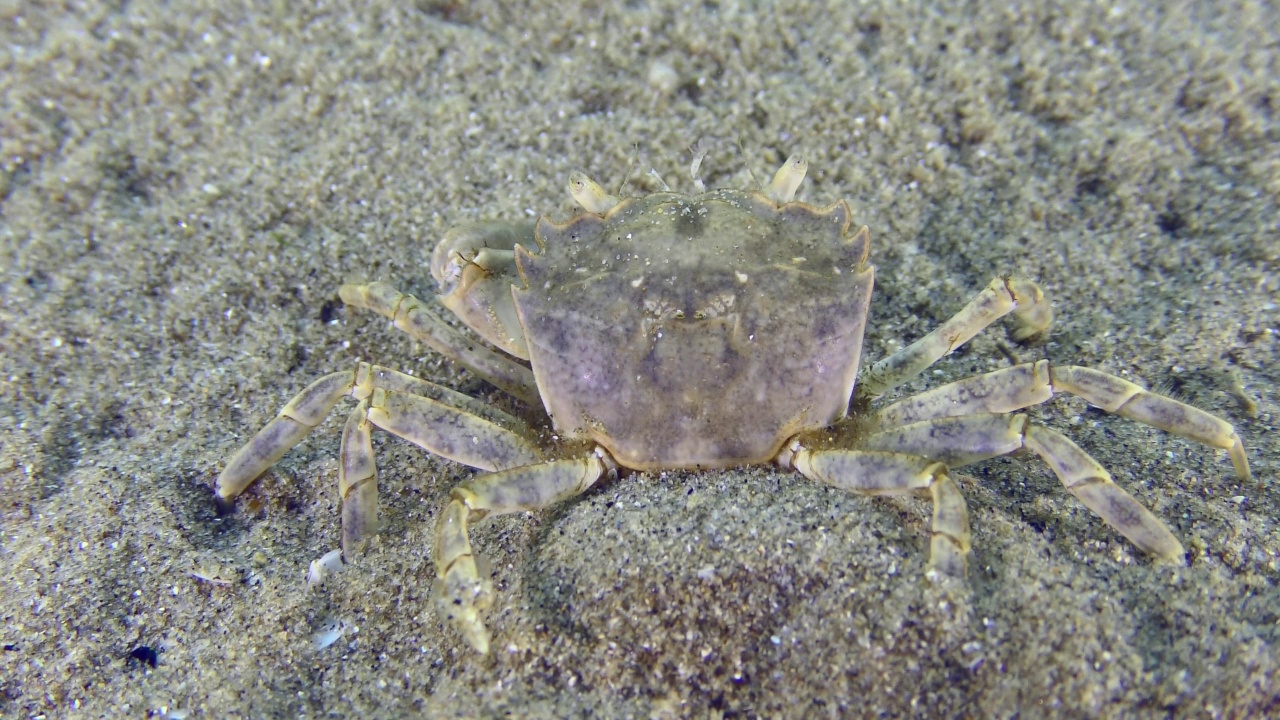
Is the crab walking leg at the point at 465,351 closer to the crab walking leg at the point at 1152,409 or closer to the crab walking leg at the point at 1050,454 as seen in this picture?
the crab walking leg at the point at 1050,454

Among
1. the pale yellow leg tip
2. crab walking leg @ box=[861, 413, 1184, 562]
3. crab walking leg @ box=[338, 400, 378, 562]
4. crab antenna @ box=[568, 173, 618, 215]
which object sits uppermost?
crab antenna @ box=[568, 173, 618, 215]

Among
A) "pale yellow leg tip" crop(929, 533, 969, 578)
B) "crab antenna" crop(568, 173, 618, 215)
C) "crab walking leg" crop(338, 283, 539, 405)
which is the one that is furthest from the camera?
"crab walking leg" crop(338, 283, 539, 405)

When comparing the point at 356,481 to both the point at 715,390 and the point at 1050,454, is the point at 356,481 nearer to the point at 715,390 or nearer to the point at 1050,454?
the point at 715,390

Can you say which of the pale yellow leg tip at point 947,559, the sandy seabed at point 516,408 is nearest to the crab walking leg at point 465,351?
the sandy seabed at point 516,408

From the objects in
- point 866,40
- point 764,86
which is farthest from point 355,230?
point 866,40

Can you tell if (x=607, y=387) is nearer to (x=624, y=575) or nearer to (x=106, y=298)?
(x=624, y=575)

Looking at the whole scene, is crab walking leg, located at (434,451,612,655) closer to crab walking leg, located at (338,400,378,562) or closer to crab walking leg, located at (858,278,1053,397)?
crab walking leg, located at (338,400,378,562)

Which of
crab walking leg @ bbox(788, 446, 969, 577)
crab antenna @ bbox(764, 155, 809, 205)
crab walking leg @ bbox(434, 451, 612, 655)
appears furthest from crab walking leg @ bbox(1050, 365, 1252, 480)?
crab walking leg @ bbox(434, 451, 612, 655)
